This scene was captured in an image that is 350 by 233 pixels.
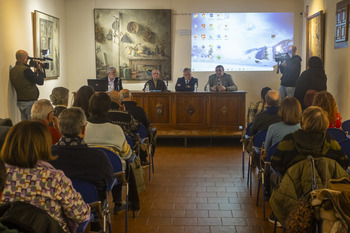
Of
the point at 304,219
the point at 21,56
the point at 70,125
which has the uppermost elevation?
the point at 21,56

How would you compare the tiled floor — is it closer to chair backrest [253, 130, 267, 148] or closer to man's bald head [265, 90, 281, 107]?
chair backrest [253, 130, 267, 148]

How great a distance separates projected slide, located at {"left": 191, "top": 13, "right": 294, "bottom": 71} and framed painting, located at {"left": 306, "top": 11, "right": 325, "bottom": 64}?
3.01 ft

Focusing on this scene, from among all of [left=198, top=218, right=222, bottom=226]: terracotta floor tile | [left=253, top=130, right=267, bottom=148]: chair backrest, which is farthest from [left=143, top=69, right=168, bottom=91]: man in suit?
[left=198, top=218, right=222, bottom=226]: terracotta floor tile

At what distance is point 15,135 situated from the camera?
6.88 feet

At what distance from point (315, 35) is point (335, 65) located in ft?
5.01

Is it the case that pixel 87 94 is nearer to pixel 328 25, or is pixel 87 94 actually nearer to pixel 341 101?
pixel 341 101

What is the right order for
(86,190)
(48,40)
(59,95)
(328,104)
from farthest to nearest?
1. (48,40)
2. (59,95)
3. (328,104)
4. (86,190)

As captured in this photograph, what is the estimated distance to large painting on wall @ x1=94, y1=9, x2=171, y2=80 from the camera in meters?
10.7

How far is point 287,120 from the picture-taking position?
4004 millimetres

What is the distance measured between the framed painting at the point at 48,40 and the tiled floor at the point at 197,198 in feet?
11.1

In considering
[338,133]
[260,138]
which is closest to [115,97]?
[260,138]

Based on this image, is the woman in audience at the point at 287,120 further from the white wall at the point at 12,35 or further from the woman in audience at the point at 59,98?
the white wall at the point at 12,35

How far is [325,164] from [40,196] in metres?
1.87

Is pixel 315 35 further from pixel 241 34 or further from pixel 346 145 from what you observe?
pixel 346 145
